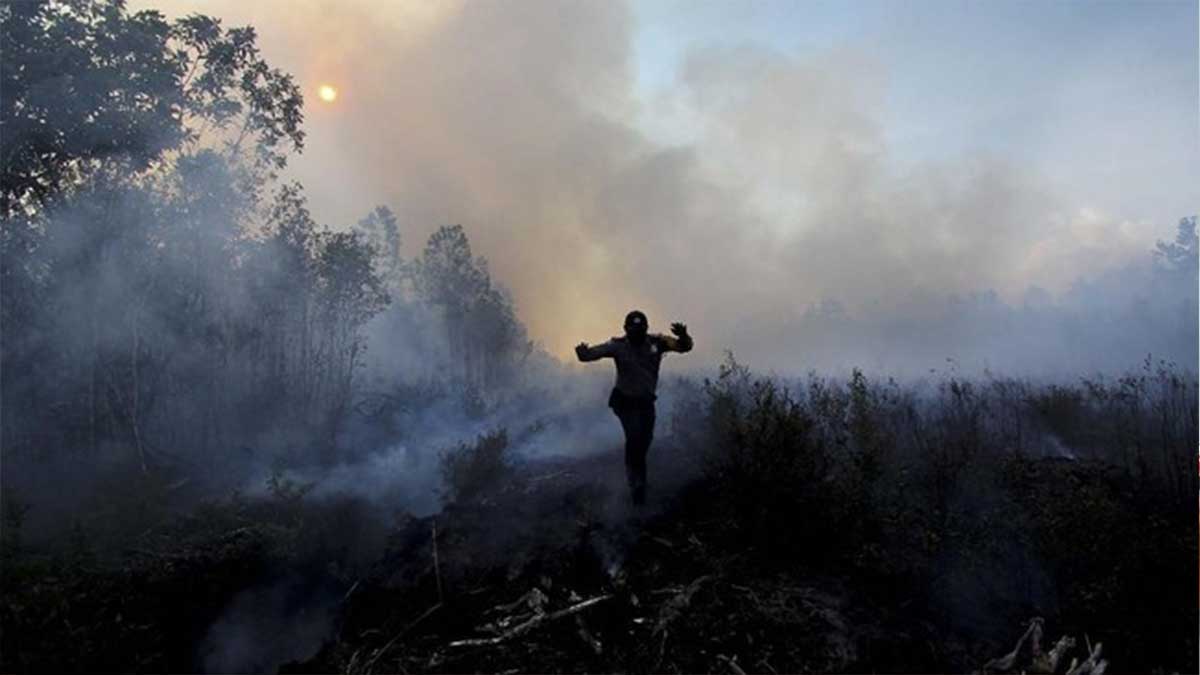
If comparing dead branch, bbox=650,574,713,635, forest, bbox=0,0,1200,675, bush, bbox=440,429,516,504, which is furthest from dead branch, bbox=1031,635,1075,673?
Result: bush, bbox=440,429,516,504

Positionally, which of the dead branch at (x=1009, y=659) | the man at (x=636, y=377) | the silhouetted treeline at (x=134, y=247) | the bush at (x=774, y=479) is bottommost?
the dead branch at (x=1009, y=659)

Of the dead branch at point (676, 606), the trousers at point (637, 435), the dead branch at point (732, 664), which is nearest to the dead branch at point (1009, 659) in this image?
the dead branch at point (732, 664)

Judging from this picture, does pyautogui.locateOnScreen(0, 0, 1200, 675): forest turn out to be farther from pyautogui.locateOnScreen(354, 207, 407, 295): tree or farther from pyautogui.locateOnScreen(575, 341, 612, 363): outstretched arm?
pyautogui.locateOnScreen(354, 207, 407, 295): tree

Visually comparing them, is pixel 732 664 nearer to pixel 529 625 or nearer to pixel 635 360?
pixel 529 625

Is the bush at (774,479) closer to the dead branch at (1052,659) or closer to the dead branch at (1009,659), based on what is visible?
the dead branch at (1009,659)

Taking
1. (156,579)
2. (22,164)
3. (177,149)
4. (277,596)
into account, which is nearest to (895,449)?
(277,596)

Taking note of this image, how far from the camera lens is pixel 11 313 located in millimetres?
12500

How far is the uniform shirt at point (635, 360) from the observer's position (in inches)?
253

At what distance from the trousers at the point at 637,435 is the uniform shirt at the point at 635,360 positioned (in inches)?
4.2

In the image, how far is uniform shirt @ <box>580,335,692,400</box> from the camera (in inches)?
253

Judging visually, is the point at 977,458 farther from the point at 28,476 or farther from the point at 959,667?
the point at 28,476

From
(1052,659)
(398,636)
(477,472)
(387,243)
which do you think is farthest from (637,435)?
(387,243)

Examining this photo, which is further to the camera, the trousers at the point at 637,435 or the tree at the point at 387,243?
the tree at the point at 387,243

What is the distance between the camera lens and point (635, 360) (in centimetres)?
649
